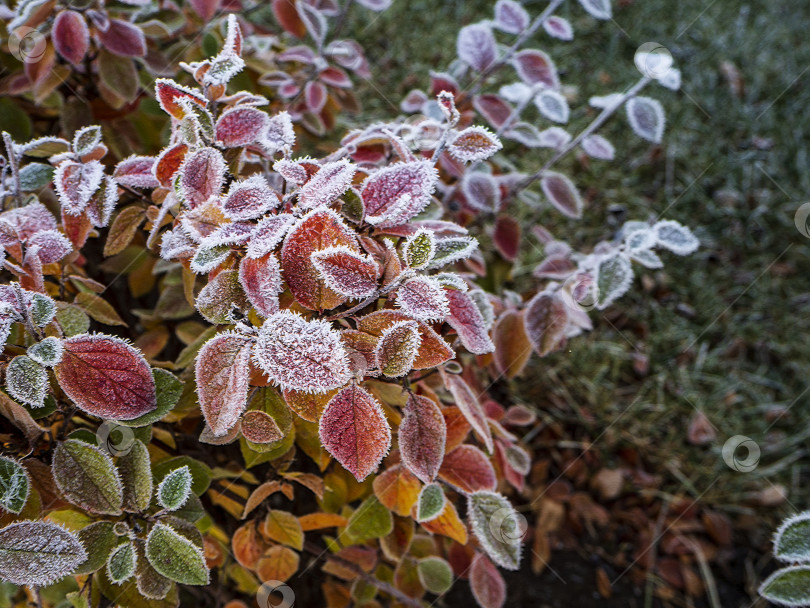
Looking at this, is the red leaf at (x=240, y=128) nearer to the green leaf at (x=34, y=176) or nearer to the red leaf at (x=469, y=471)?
the green leaf at (x=34, y=176)

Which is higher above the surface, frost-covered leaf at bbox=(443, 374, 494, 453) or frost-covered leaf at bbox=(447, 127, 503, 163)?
frost-covered leaf at bbox=(447, 127, 503, 163)

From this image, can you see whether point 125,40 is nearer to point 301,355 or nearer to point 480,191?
point 480,191

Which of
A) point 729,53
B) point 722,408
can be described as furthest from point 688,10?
point 722,408

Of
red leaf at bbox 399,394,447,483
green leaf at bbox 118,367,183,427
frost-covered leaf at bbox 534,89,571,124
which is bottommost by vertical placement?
green leaf at bbox 118,367,183,427

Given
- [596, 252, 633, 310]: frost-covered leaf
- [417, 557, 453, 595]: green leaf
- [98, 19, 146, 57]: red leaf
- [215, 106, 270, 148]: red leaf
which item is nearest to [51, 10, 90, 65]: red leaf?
[98, 19, 146, 57]: red leaf

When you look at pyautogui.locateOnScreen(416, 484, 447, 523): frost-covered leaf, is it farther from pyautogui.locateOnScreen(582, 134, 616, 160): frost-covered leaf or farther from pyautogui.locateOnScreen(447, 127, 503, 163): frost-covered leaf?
pyautogui.locateOnScreen(582, 134, 616, 160): frost-covered leaf

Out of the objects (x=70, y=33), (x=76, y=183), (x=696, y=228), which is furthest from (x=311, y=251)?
(x=696, y=228)
